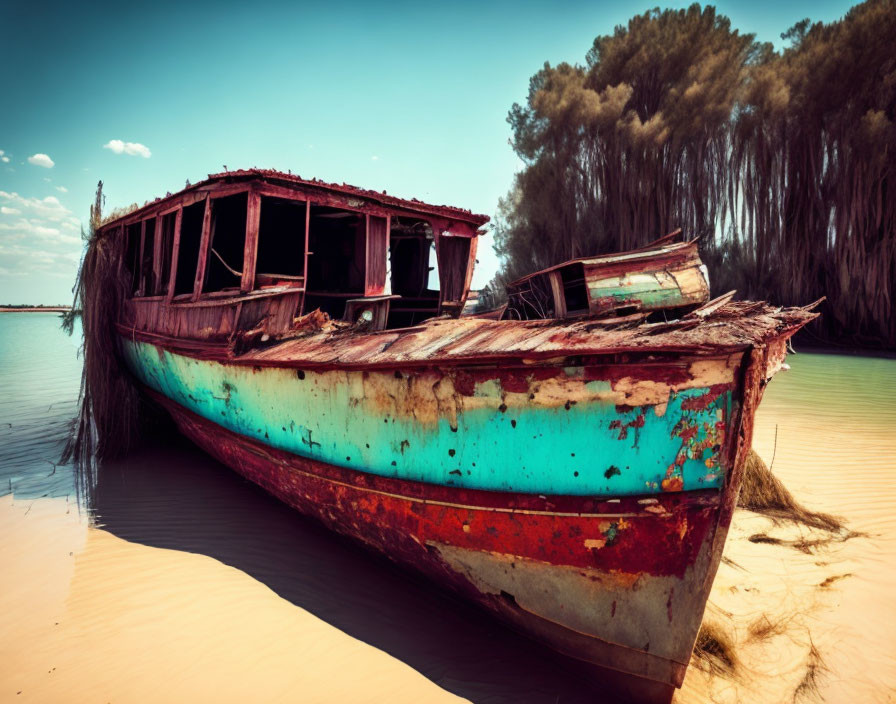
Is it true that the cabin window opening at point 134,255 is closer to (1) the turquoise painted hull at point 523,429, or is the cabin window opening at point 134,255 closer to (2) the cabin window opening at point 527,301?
(1) the turquoise painted hull at point 523,429

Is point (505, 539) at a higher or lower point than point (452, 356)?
lower

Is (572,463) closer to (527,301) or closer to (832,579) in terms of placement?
(832,579)

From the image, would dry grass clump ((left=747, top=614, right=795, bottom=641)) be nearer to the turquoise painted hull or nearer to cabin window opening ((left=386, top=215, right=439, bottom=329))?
the turquoise painted hull

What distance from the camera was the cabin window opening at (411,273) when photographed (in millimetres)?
7035

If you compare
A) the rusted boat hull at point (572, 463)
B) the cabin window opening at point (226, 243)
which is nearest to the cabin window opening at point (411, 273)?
the cabin window opening at point (226, 243)

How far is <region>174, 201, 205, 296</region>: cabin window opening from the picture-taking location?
7.32m

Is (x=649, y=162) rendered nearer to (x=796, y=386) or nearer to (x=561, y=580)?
(x=796, y=386)

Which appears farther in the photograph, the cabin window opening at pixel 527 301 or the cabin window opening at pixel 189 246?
the cabin window opening at pixel 189 246

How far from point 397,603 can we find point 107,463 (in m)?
5.32

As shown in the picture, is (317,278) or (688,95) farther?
(688,95)

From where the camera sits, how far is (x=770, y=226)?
58.4ft

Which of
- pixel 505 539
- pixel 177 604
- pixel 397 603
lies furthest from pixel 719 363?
pixel 177 604

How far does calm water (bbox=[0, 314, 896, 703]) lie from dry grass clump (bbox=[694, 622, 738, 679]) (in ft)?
0.17

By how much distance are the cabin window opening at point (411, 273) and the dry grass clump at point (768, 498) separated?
14.7 feet
